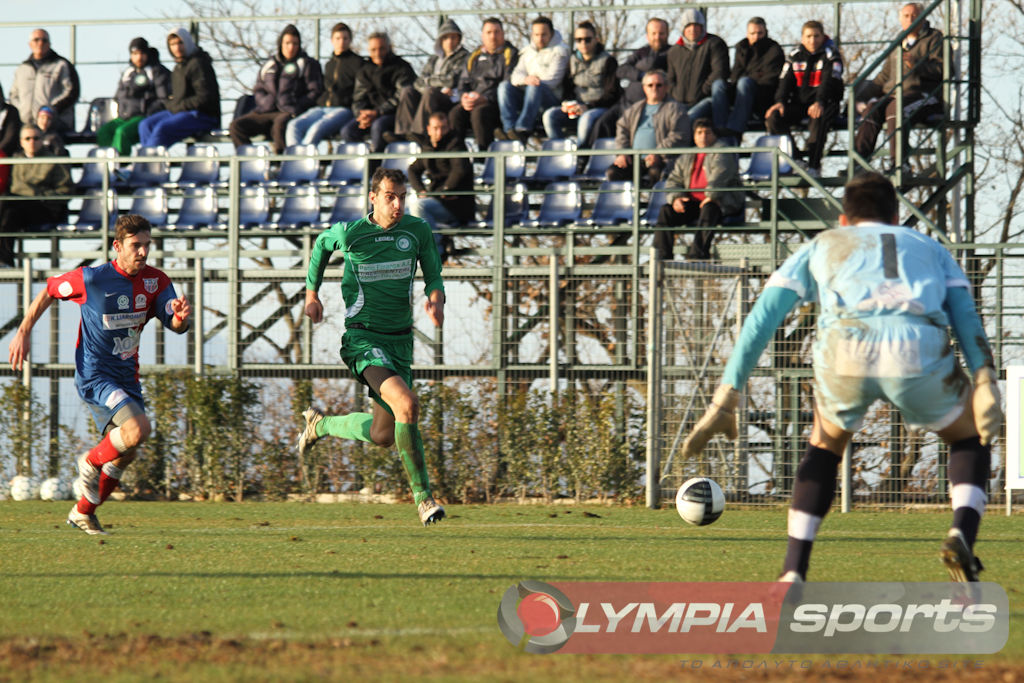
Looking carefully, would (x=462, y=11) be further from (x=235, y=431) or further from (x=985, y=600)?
(x=985, y=600)

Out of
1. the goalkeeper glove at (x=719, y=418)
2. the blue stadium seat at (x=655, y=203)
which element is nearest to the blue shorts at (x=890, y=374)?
the goalkeeper glove at (x=719, y=418)

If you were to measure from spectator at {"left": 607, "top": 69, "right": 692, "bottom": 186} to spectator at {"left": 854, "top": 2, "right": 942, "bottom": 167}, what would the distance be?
2.03 m

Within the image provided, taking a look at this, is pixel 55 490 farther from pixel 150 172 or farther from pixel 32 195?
pixel 150 172

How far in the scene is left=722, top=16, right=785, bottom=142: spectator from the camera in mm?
15047

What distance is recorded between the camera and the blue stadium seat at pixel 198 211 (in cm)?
1625

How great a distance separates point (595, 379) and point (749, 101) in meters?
3.85

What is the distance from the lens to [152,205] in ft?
54.1

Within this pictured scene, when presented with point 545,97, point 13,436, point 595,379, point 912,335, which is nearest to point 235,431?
point 13,436

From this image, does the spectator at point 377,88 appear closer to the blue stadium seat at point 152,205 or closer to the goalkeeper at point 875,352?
the blue stadium seat at point 152,205

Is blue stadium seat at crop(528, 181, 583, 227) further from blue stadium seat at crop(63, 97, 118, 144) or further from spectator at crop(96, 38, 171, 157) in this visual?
blue stadium seat at crop(63, 97, 118, 144)

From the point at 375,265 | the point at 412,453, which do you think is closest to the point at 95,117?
the point at 375,265

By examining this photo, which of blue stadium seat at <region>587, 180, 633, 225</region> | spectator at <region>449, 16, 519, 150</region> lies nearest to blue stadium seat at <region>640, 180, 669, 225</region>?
blue stadium seat at <region>587, 180, 633, 225</region>

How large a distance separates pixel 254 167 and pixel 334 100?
1.35m

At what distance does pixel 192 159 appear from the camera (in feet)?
49.5
